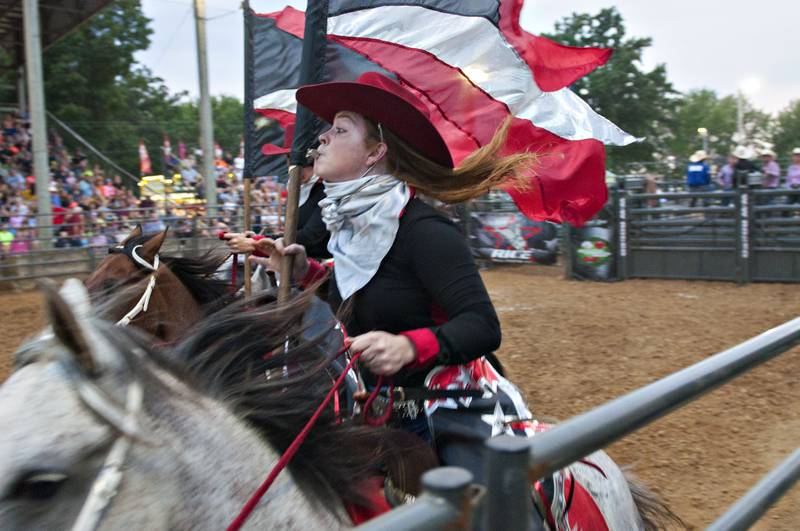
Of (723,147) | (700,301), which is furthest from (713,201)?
(723,147)

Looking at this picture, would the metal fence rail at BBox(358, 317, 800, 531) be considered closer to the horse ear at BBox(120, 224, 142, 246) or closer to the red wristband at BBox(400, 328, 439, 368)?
the red wristband at BBox(400, 328, 439, 368)

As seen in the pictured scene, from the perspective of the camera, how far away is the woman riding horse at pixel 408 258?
1900 millimetres

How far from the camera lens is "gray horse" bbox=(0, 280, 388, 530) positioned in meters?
1.09

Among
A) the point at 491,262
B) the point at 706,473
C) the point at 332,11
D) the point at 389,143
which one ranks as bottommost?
the point at 706,473

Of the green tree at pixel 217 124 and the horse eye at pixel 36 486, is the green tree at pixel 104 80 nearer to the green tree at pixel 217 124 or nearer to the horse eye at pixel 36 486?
the green tree at pixel 217 124

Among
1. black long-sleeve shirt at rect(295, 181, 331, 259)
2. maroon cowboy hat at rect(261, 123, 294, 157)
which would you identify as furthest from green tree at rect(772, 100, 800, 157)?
black long-sleeve shirt at rect(295, 181, 331, 259)

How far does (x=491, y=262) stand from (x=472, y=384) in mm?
13035

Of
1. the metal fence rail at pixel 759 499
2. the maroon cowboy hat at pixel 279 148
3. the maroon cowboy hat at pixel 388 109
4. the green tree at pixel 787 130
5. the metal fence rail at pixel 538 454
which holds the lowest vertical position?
the metal fence rail at pixel 759 499

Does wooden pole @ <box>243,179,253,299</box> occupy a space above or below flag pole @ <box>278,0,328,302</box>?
below

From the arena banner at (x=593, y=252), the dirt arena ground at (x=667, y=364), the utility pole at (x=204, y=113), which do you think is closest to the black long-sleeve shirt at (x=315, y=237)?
the dirt arena ground at (x=667, y=364)

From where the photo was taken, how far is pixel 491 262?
15023mm

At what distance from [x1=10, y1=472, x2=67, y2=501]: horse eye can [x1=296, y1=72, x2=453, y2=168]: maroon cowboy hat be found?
1455 mm

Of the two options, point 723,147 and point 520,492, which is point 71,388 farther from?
point 723,147

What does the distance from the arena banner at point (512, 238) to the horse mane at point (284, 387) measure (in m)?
12.6
